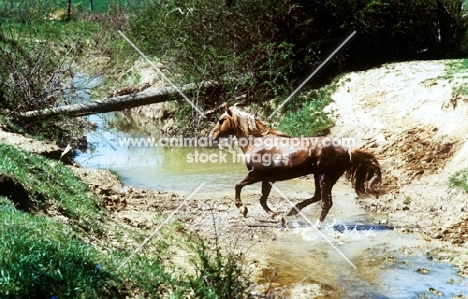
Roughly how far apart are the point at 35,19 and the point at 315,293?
500 inches

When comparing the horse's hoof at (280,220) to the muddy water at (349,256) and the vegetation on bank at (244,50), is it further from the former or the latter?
the vegetation on bank at (244,50)

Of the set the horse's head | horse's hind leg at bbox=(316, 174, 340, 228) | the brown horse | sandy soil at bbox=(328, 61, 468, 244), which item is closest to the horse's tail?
the brown horse

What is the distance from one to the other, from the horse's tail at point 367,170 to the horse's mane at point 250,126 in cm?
123

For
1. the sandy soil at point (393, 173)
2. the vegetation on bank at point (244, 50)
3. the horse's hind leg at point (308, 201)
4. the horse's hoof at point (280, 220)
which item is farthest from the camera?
the vegetation on bank at point (244, 50)

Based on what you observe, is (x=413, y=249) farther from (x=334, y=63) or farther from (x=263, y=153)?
(x=334, y=63)

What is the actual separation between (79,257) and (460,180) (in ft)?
23.8

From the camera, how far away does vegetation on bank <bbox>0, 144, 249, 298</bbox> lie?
16.7 ft

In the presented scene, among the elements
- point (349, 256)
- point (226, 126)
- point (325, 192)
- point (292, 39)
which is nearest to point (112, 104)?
point (292, 39)

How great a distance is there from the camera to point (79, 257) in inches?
225

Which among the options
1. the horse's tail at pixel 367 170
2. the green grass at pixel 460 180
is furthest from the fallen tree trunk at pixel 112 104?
the green grass at pixel 460 180

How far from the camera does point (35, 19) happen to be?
16359mm

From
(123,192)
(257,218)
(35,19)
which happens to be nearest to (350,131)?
(257,218)

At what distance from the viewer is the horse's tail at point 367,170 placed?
993 cm

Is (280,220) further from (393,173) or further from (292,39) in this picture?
(292,39)
